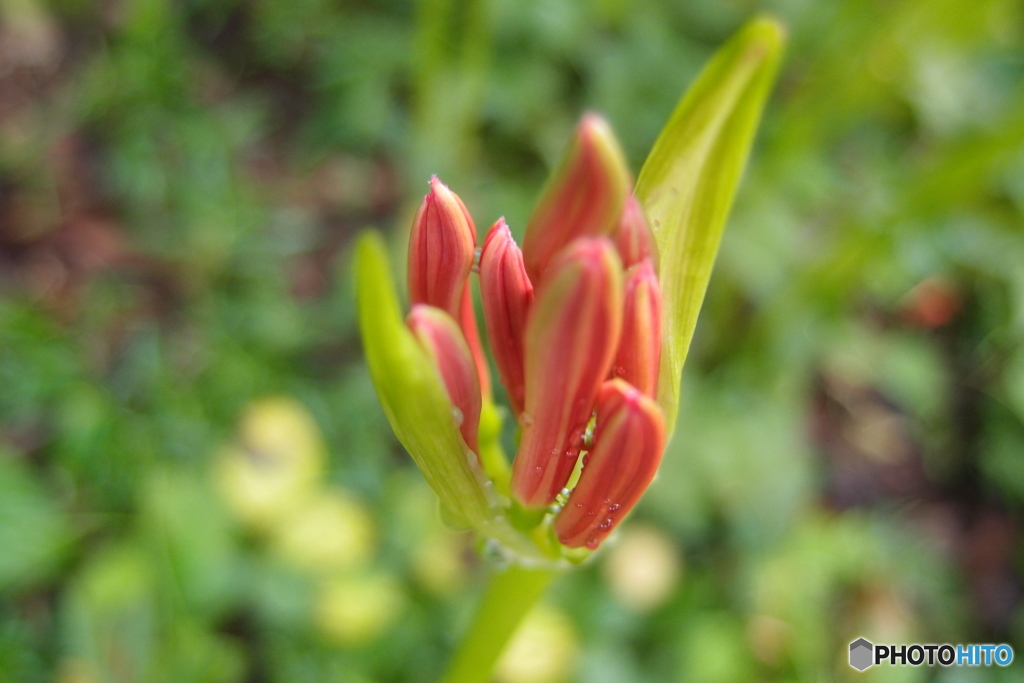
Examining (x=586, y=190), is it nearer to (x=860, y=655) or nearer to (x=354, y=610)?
(x=354, y=610)

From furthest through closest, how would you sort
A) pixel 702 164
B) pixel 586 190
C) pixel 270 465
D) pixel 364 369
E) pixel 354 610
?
pixel 364 369 → pixel 270 465 → pixel 354 610 → pixel 702 164 → pixel 586 190

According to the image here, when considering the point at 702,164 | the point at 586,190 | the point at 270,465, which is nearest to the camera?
the point at 586,190

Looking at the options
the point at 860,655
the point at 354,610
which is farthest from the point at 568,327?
the point at 860,655

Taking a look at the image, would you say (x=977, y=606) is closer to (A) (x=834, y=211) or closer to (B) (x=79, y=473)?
(A) (x=834, y=211)

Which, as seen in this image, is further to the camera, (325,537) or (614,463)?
(325,537)

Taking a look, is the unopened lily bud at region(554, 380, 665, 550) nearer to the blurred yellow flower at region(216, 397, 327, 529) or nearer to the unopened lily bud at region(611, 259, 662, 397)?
the unopened lily bud at region(611, 259, 662, 397)

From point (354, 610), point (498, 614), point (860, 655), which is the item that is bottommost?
point (860, 655)
